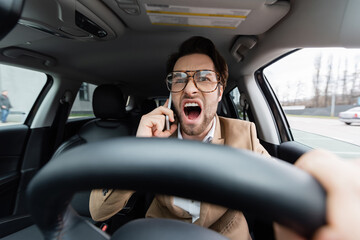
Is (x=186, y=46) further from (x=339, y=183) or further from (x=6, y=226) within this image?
(x=6, y=226)

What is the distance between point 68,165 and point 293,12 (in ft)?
4.41

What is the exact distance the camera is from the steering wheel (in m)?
0.20

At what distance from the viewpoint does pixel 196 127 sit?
1.27 metres

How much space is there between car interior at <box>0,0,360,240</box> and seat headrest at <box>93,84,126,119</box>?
0.01m

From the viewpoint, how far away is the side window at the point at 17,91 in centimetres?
196

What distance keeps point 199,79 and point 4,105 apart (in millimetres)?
2220

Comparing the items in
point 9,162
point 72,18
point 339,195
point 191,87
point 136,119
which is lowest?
point 9,162

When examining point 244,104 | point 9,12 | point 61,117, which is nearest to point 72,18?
point 9,12

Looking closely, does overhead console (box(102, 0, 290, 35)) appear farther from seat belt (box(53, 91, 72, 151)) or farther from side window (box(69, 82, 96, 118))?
side window (box(69, 82, 96, 118))

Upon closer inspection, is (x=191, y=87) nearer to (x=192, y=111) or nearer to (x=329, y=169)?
(x=192, y=111)

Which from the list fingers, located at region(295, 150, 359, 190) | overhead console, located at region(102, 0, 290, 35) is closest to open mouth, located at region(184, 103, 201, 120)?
overhead console, located at region(102, 0, 290, 35)

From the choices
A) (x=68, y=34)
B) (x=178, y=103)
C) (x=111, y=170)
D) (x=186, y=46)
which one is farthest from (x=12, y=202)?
(x=111, y=170)

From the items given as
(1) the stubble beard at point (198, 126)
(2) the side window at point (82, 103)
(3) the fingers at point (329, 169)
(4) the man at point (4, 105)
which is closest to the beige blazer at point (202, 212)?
(1) the stubble beard at point (198, 126)

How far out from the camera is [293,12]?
1.07 m
